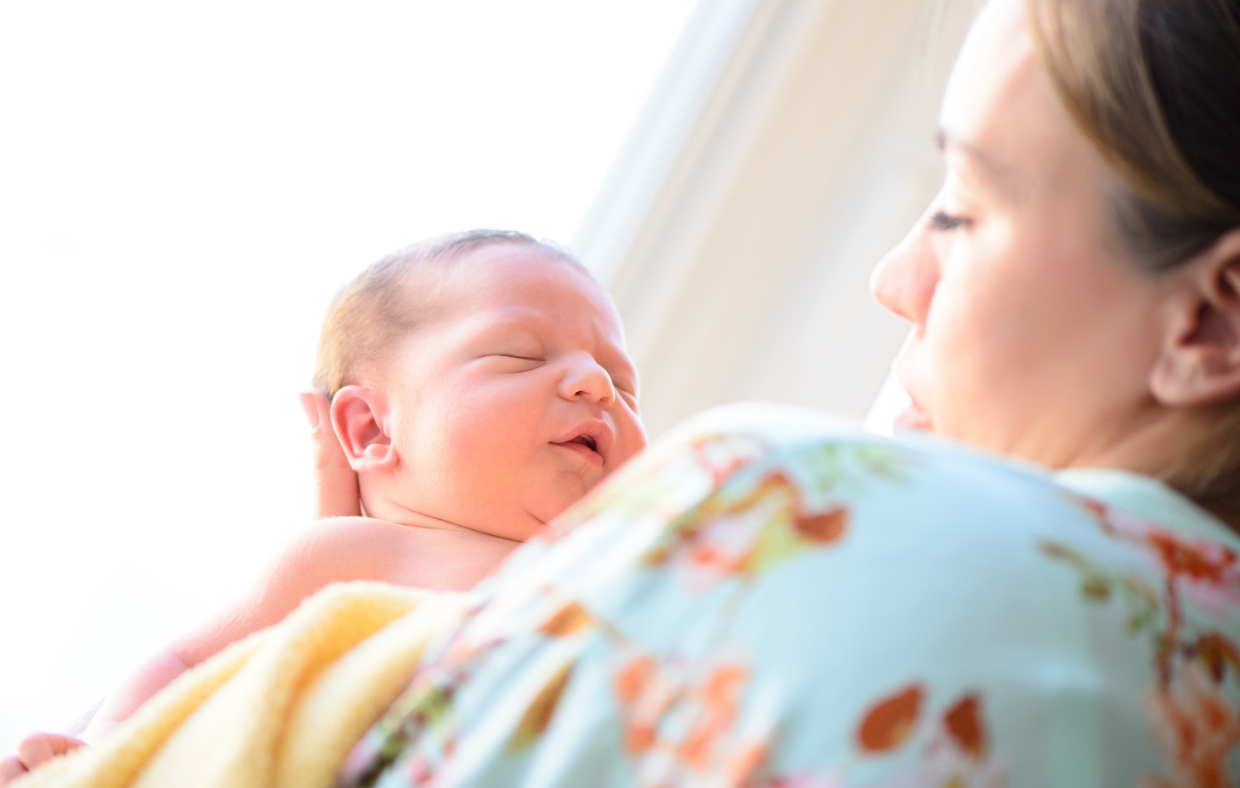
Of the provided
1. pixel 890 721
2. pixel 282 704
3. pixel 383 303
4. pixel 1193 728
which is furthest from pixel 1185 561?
pixel 383 303

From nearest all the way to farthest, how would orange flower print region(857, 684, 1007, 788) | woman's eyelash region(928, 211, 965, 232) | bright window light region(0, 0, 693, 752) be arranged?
orange flower print region(857, 684, 1007, 788) → woman's eyelash region(928, 211, 965, 232) → bright window light region(0, 0, 693, 752)

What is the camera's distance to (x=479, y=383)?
1.06 m

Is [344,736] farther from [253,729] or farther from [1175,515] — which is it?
[1175,515]

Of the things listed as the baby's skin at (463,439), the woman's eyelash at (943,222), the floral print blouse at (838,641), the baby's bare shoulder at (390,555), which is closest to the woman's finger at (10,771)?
Answer: the baby's skin at (463,439)

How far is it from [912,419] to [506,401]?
38 centimetres

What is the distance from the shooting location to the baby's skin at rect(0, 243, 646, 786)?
99 centimetres

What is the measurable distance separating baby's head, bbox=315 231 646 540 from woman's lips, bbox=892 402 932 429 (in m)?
0.32

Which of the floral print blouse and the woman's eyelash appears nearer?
the floral print blouse

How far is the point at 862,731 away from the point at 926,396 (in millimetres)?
344

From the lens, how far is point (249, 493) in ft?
4.79

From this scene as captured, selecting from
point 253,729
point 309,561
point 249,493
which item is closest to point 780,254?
point 249,493

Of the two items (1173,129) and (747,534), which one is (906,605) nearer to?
(747,534)

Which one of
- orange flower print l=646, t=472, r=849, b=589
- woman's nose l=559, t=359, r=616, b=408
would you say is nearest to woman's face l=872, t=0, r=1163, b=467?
orange flower print l=646, t=472, r=849, b=589

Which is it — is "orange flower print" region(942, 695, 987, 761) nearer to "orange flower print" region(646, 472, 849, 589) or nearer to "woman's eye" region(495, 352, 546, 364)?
"orange flower print" region(646, 472, 849, 589)
